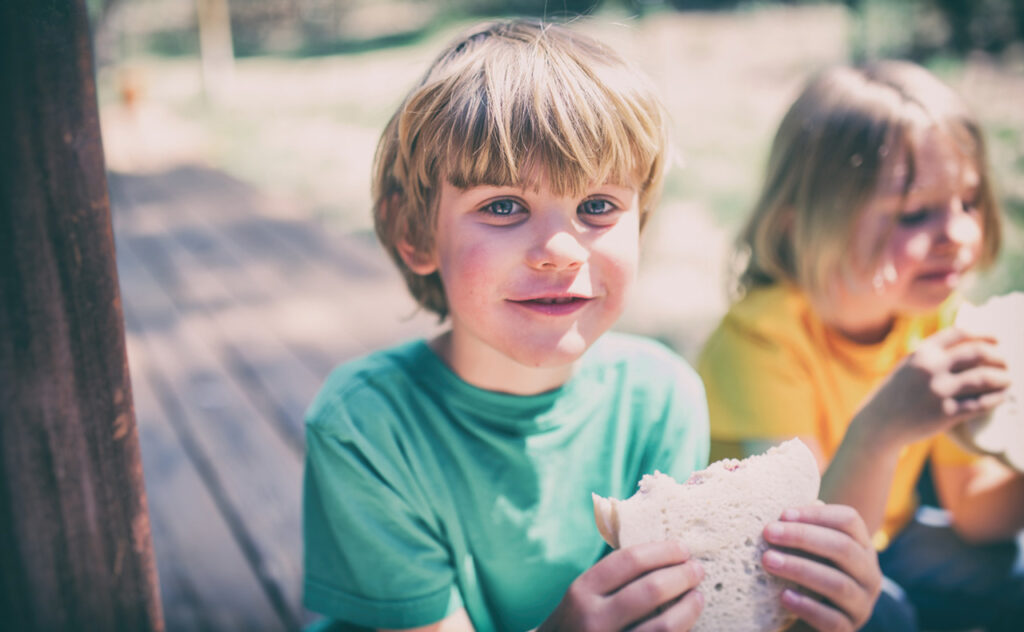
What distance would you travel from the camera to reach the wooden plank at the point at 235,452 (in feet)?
5.98

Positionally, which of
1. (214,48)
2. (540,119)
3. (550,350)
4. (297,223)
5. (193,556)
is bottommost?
(193,556)

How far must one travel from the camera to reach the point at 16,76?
841 millimetres

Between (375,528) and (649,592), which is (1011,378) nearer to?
(649,592)

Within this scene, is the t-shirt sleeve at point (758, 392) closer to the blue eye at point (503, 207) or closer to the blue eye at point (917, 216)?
the blue eye at point (917, 216)

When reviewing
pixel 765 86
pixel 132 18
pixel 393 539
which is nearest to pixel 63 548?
pixel 393 539

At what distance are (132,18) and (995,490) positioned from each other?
1445 cm

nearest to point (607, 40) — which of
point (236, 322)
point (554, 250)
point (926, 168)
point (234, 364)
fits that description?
point (554, 250)

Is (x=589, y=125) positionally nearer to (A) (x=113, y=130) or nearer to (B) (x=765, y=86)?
(B) (x=765, y=86)

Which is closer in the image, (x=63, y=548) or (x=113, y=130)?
(x=63, y=548)

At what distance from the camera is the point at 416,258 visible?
120cm

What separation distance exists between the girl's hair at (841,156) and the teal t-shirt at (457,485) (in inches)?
19.1

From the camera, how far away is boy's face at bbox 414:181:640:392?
0.94 m

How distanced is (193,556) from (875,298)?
1.47m

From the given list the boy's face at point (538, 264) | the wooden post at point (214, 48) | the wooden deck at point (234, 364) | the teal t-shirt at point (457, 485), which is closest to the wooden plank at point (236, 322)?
the wooden deck at point (234, 364)
